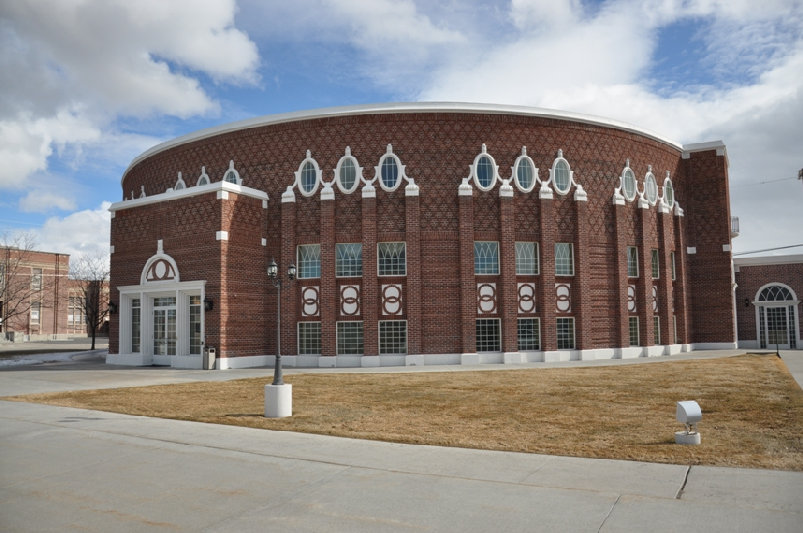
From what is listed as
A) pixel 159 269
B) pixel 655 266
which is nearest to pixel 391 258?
pixel 159 269

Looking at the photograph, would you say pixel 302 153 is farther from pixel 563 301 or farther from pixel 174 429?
pixel 174 429

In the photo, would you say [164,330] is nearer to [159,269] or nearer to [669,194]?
[159,269]

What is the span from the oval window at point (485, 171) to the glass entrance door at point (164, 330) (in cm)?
1472

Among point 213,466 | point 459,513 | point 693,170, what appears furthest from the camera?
point 693,170

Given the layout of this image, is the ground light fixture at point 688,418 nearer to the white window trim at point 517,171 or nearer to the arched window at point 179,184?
the white window trim at point 517,171

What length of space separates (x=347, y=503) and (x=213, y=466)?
2794 millimetres

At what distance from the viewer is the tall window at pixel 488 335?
28.4 m

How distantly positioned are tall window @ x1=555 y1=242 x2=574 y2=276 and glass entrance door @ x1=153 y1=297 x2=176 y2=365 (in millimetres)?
17534

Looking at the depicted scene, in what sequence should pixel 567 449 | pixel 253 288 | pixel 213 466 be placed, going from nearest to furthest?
pixel 213 466 < pixel 567 449 < pixel 253 288

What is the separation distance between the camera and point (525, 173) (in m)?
29.2

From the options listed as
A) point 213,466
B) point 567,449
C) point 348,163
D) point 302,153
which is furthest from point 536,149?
point 213,466

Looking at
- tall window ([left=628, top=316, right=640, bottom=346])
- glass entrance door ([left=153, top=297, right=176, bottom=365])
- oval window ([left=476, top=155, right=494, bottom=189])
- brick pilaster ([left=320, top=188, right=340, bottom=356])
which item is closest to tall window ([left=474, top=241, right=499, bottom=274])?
oval window ([left=476, top=155, right=494, bottom=189])

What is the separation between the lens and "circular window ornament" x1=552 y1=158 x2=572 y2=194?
2967 centimetres

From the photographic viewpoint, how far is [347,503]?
7504mm
